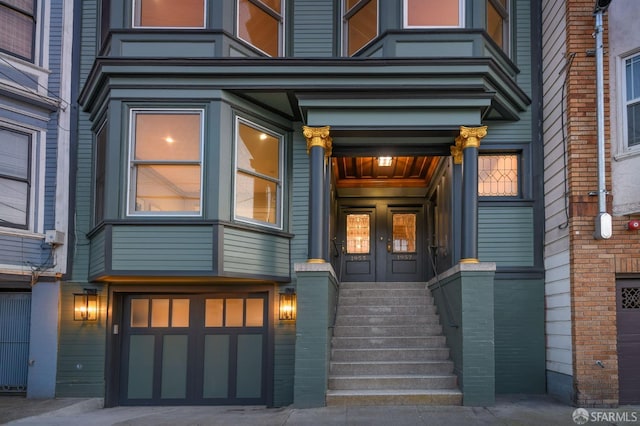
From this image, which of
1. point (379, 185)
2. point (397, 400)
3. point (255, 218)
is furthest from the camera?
point (379, 185)

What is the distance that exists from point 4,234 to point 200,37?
14.3 ft

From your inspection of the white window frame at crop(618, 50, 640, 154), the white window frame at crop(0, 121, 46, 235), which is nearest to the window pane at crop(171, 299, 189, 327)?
the white window frame at crop(0, 121, 46, 235)

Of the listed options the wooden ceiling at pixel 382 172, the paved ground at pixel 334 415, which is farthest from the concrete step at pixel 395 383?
the wooden ceiling at pixel 382 172

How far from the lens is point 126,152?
30.1ft

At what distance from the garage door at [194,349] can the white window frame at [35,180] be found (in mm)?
1976

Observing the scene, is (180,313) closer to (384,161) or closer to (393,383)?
(393,383)

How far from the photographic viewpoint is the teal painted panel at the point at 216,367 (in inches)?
400

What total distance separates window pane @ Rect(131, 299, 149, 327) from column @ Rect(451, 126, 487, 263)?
5.37m

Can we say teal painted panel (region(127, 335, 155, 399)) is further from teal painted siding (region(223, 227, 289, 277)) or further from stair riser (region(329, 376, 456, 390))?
stair riser (region(329, 376, 456, 390))

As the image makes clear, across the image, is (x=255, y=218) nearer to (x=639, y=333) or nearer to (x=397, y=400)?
(x=397, y=400)

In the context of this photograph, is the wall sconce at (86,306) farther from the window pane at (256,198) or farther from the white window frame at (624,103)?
the white window frame at (624,103)

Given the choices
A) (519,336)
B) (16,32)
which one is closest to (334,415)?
(519,336)

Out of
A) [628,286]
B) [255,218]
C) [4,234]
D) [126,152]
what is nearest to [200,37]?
[126,152]

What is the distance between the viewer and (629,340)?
28.7ft
